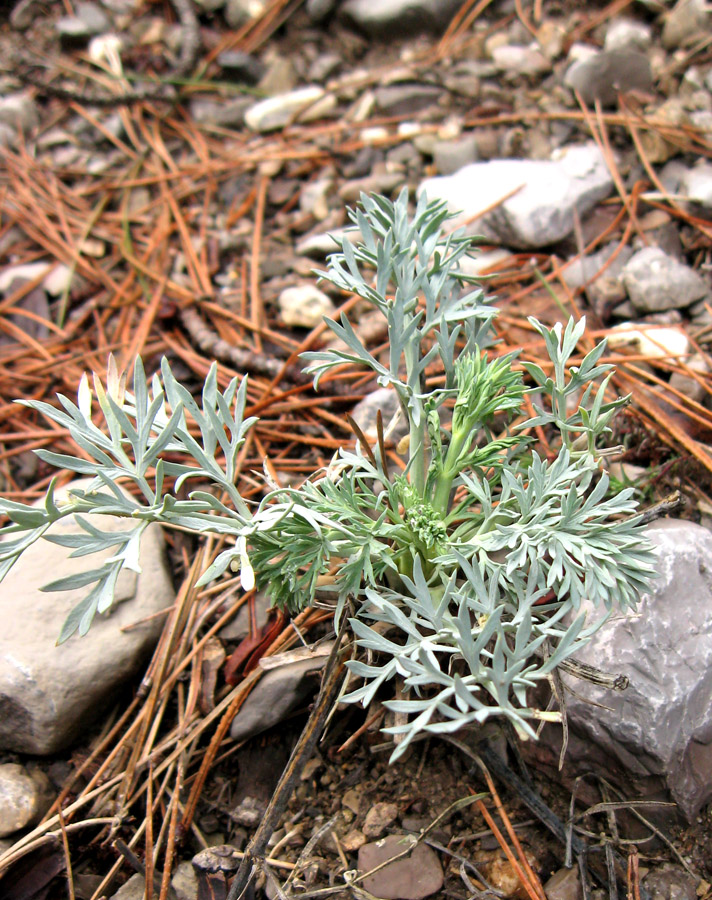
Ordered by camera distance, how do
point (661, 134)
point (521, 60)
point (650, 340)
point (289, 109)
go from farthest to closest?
point (289, 109)
point (521, 60)
point (661, 134)
point (650, 340)

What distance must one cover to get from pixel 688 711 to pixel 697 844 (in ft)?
1.05

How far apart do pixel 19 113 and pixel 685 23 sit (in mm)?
3616

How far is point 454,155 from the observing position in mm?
3357

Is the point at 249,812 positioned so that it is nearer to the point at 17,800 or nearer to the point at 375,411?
the point at 17,800

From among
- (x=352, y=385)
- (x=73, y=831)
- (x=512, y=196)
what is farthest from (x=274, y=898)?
(x=512, y=196)

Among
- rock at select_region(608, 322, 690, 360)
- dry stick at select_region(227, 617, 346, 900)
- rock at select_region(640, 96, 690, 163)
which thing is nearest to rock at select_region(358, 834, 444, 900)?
dry stick at select_region(227, 617, 346, 900)

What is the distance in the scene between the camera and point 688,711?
5.76 feet

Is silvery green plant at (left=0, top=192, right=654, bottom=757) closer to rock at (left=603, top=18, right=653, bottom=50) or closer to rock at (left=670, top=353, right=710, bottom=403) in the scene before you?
rock at (left=670, top=353, right=710, bottom=403)

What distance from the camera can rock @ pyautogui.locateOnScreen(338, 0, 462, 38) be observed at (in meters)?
3.84

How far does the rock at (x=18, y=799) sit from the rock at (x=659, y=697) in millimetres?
1431

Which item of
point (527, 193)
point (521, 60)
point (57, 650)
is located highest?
point (521, 60)

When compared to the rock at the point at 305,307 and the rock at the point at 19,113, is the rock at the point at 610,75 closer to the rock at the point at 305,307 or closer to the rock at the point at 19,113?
the rock at the point at 305,307

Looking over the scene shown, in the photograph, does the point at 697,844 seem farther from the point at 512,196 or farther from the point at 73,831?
the point at 512,196

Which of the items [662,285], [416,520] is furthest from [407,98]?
[416,520]
